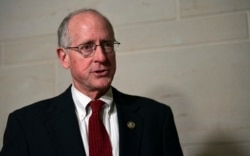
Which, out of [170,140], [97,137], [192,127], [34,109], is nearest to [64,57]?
[34,109]

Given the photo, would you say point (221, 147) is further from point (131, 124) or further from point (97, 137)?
point (97, 137)

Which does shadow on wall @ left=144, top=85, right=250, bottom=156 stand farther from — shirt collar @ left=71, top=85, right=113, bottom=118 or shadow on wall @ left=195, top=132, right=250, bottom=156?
shirt collar @ left=71, top=85, right=113, bottom=118

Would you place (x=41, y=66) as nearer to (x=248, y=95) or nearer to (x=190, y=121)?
(x=190, y=121)

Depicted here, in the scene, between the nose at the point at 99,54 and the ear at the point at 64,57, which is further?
the ear at the point at 64,57

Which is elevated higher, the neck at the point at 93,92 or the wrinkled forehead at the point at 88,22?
the wrinkled forehead at the point at 88,22

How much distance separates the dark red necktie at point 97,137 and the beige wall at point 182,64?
2.07 ft

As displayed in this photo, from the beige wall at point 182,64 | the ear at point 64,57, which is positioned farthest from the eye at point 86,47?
the beige wall at point 182,64

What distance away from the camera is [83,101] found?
47.1 inches

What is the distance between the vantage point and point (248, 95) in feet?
5.21

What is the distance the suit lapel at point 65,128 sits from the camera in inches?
42.4

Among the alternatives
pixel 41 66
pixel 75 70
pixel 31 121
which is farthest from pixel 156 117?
pixel 41 66

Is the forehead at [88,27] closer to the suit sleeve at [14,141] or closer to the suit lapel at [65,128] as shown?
the suit lapel at [65,128]

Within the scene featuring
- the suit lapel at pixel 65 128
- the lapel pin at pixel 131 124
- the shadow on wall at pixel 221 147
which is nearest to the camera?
the suit lapel at pixel 65 128

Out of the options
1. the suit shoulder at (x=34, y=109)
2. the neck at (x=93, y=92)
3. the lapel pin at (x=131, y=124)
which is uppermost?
the neck at (x=93, y=92)
